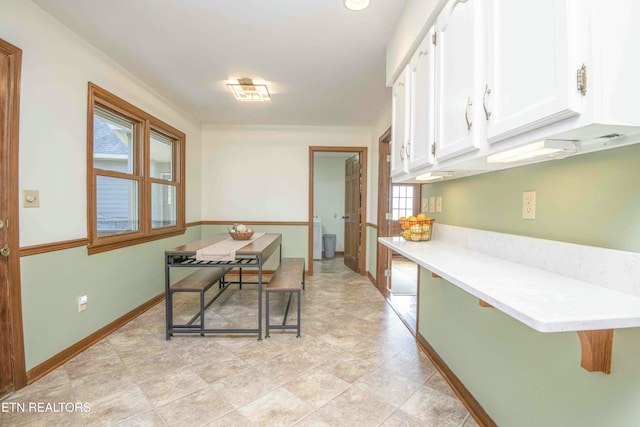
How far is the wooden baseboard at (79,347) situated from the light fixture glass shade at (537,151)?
2952 millimetres

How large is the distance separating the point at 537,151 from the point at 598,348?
2.11 ft

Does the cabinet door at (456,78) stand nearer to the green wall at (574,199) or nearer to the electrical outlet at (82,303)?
the green wall at (574,199)

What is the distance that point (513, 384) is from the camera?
132 centimetres

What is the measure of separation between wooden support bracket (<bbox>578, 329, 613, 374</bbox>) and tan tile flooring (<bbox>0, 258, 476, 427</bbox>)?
925 mm

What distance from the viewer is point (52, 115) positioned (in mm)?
2049

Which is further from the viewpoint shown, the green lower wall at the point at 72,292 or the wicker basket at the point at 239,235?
the wicker basket at the point at 239,235

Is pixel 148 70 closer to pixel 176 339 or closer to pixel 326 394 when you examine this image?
pixel 176 339

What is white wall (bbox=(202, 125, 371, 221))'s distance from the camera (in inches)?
185

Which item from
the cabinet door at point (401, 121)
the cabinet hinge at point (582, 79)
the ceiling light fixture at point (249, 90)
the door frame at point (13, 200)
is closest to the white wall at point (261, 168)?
Answer: the ceiling light fixture at point (249, 90)

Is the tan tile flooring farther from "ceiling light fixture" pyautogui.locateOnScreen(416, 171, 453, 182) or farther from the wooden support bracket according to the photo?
"ceiling light fixture" pyautogui.locateOnScreen(416, 171, 453, 182)

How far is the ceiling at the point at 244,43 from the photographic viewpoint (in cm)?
192

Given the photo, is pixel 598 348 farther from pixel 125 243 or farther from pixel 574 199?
pixel 125 243

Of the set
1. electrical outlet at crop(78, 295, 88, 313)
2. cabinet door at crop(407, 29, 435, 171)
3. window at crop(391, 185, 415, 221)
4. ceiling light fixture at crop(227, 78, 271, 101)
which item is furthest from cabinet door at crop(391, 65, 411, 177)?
window at crop(391, 185, 415, 221)

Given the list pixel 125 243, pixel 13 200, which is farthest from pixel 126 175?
pixel 13 200
